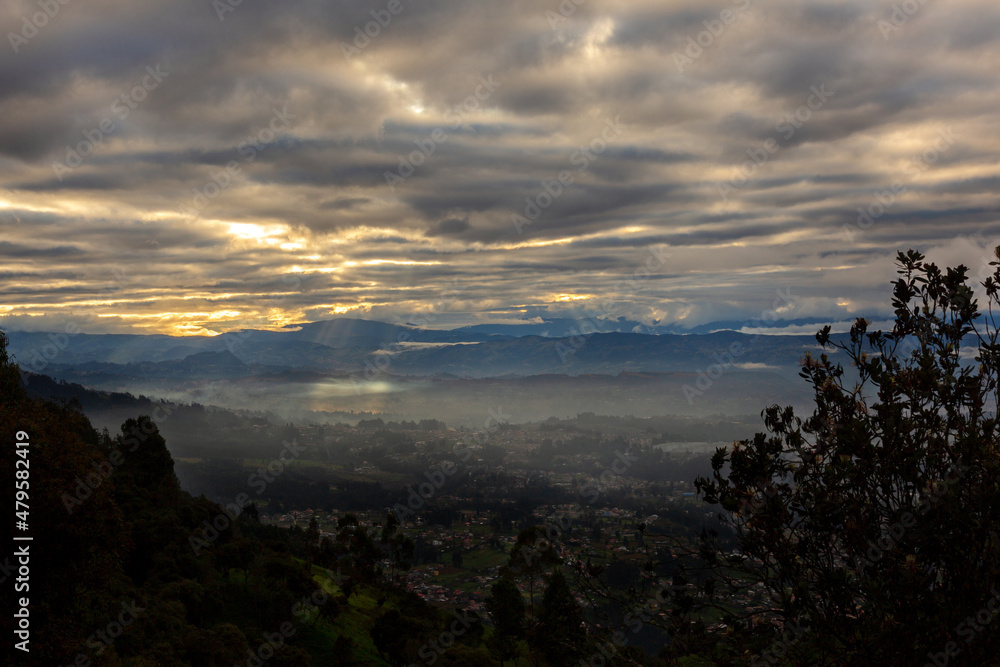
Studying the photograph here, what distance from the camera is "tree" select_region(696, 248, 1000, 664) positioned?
717 centimetres

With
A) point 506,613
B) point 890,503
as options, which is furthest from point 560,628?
point 506,613

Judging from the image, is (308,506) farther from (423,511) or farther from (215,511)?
(215,511)

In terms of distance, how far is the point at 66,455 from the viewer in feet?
53.4

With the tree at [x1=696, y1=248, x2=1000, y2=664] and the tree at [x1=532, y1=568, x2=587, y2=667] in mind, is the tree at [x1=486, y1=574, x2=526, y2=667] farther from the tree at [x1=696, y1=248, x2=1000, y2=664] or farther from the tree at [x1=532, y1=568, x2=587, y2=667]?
the tree at [x1=696, y1=248, x2=1000, y2=664]

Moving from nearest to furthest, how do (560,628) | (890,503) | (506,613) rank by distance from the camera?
1. (890,503)
2. (560,628)
3. (506,613)

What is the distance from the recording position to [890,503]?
8258 millimetres

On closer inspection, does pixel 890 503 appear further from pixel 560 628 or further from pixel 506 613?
pixel 506 613

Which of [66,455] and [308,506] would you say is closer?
[66,455]

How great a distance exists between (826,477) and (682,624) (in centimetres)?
351

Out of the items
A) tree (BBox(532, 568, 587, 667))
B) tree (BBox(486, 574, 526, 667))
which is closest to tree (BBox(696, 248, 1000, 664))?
tree (BBox(532, 568, 587, 667))

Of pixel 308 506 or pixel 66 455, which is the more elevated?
pixel 66 455

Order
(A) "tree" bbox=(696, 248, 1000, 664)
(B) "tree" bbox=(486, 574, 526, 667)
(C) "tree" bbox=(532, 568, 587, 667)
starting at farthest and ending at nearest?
(B) "tree" bbox=(486, 574, 526, 667) < (C) "tree" bbox=(532, 568, 587, 667) < (A) "tree" bbox=(696, 248, 1000, 664)

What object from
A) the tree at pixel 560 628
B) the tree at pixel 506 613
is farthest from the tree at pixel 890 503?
the tree at pixel 506 613

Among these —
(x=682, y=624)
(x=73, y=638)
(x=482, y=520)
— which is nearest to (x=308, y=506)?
(x=482, y=520)
